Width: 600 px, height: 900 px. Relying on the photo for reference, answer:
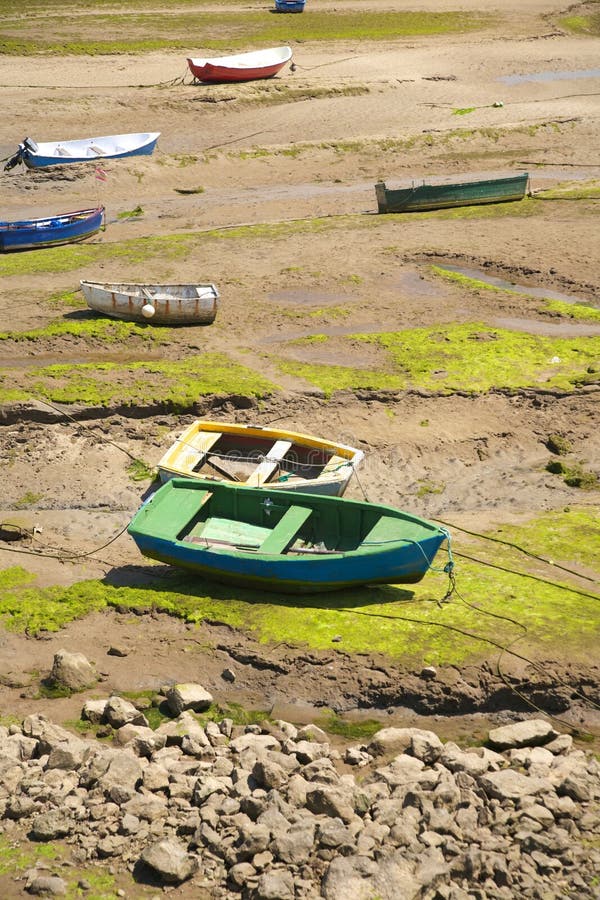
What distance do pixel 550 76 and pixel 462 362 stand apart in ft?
94.2

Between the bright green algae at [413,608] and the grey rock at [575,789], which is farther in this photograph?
the bright green algae at [413,608]

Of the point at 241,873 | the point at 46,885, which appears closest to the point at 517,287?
the point at 241,873

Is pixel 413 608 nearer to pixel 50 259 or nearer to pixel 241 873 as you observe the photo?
pixel 241 873

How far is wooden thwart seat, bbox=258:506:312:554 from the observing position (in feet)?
45.8

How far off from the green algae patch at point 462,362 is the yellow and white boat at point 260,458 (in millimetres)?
2774

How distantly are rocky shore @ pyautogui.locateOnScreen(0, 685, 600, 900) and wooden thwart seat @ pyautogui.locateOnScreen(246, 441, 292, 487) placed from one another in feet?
16.3

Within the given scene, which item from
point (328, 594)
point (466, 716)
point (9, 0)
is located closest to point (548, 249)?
point (328, 594)

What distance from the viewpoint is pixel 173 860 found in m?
9.46

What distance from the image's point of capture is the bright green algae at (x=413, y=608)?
1274 cm

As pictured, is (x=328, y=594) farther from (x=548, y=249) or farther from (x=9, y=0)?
(x=9, y=0)

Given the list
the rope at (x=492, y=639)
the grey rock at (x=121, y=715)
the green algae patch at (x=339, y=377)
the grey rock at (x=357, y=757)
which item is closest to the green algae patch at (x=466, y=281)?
the green algae patch at (x=339, y=377)

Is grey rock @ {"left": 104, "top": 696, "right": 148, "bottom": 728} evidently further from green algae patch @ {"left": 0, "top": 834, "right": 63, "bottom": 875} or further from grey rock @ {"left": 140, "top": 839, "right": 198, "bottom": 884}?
grey rock @ {"left": 140, "top": 839, "right": 198, "bottom": 884}

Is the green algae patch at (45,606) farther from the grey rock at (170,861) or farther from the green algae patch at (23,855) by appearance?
the grey rock at (170,861)

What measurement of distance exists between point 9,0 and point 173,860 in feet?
184
